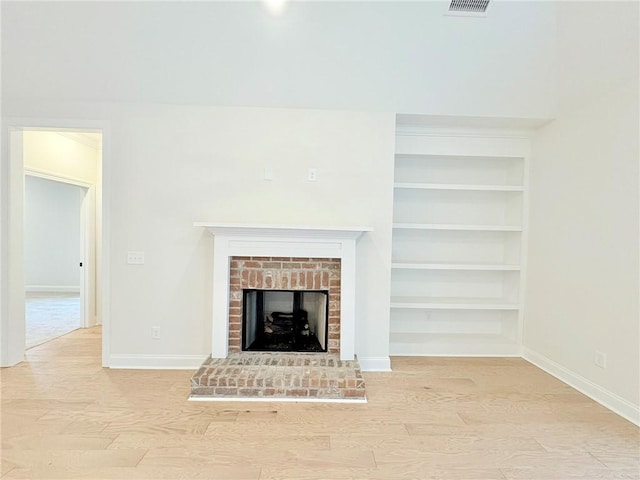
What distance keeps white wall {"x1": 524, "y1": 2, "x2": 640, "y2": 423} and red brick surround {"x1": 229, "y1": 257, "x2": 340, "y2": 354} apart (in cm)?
211

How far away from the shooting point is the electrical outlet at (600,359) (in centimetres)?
263

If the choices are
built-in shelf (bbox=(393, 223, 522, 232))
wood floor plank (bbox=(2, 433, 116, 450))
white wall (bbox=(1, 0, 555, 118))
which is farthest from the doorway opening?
built-in shelf (bbox=(393, 223, 522, 232))

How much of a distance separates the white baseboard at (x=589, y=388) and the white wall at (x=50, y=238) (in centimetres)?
850

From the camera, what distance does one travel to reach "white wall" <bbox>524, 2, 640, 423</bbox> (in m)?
2.39

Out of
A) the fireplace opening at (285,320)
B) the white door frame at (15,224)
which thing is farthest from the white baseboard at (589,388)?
the white door frame at (15,224)

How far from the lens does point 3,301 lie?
3.14m

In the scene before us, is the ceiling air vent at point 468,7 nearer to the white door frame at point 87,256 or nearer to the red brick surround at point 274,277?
the red brick surround at point 274,277

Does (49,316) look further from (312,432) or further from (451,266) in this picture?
(451,266)

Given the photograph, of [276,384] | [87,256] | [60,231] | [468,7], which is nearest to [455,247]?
[468,7]

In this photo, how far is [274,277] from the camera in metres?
3.08

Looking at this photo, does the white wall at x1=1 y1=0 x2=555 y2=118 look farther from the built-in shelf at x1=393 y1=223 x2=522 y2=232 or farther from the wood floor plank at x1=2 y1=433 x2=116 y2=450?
the wood floor plank at x1=2 y1=433 x2=116 y2=450

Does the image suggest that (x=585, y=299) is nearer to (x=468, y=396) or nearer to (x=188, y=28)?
(x=468, y=396)

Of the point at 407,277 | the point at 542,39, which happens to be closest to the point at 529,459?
the point at 407,277

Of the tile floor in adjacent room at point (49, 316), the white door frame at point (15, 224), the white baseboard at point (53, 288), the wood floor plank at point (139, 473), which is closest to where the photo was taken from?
the wood floor plank at point (139, 473)
